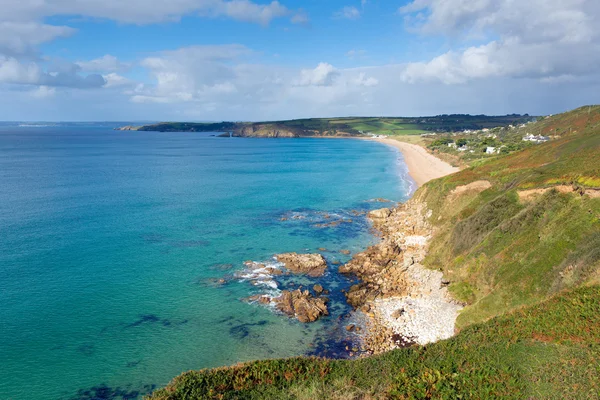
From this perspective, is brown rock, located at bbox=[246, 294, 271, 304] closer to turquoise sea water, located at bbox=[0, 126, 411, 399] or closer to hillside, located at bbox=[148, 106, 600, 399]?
turquoise sea water, located at bbox=[0, 126, 411, 399]

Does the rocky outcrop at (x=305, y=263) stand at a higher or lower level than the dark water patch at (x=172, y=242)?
lower

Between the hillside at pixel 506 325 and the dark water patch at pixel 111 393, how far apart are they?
8.87 m

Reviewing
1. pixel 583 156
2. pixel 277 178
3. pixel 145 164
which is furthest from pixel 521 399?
pixel 145 164

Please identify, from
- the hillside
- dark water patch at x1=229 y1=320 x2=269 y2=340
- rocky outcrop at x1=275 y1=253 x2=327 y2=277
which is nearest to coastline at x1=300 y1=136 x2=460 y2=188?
rocky outcrop at x1=275 y1=253 x2=327 y2=277

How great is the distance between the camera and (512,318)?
24.1m

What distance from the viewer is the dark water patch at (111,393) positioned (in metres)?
26.8

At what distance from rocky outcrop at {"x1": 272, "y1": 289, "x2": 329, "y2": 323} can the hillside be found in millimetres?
12707

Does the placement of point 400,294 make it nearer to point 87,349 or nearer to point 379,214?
point 87,349

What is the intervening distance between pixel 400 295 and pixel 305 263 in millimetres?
13050

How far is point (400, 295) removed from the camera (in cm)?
4028

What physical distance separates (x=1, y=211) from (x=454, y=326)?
77013 mm

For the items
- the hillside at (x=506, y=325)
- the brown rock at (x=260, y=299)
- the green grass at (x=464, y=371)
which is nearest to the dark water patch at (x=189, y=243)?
the brown rock at (x=260, y=299)

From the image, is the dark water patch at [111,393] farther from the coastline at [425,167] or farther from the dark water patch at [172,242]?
the coastline at [425,167]

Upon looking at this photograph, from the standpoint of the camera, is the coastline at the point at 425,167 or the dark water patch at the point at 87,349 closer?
the dark water patch at the point at 87,349
